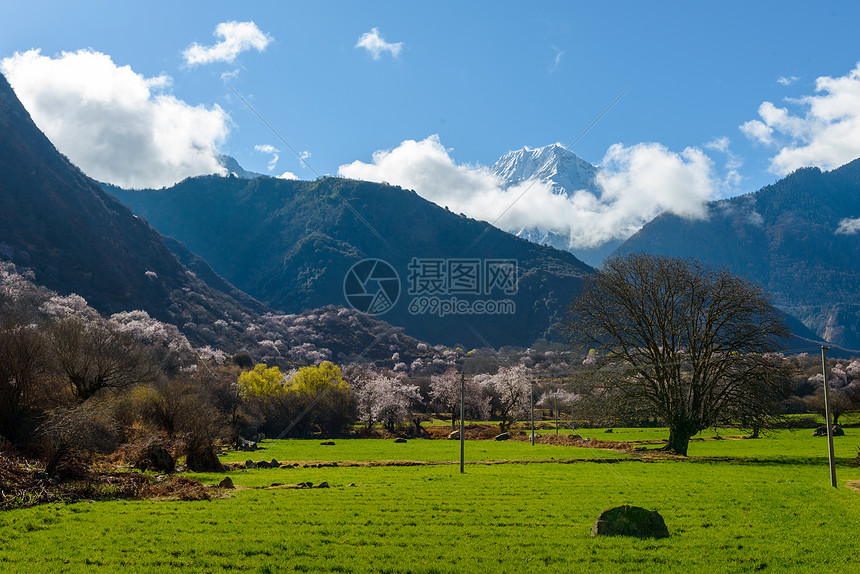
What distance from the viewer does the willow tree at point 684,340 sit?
32812 mm

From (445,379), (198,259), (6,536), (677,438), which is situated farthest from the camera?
(198,259)

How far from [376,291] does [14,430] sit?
169218 mm

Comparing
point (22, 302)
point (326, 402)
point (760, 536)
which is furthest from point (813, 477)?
point (22, 302)

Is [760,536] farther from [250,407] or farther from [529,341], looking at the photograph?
[529,341]

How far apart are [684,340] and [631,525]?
28256 mm

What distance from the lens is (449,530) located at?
13289mm

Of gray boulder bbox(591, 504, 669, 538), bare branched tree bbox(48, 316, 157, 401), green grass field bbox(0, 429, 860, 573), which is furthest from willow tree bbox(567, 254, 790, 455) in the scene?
bare branched tree bbox(48, 316, 157, 401)

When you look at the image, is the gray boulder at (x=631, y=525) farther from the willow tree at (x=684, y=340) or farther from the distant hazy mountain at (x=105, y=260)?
the distant hazy mountain at (x=105, y=260)

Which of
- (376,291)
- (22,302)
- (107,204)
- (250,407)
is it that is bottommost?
(250,407)

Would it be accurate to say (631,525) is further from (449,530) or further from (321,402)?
(321,402)

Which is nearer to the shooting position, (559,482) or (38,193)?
(559,482)

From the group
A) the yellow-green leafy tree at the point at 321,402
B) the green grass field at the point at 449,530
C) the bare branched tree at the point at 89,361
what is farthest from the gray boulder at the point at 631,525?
the yellow-green leafy tree at the point at 321,402

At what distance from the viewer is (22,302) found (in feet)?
244
